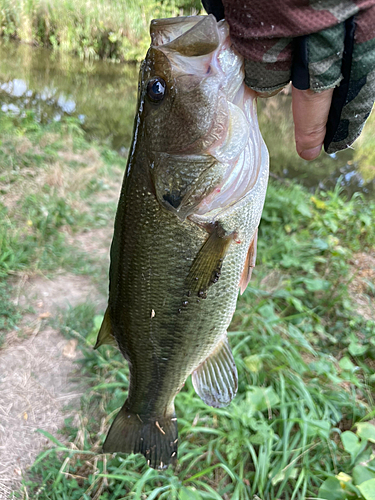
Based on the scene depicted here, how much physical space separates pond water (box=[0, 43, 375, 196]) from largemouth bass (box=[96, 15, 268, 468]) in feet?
18.1

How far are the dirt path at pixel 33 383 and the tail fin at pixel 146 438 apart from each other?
2.72ft

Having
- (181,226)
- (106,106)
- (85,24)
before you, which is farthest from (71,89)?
(181,226)

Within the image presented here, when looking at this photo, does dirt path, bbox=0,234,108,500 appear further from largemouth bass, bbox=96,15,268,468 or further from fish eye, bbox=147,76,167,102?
fish eye, bbox=147,76,167,102

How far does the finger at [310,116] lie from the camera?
3.36ft

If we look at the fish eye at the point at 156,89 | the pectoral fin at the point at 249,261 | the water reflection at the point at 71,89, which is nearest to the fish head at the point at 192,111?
the fish eye at the point at 156,89

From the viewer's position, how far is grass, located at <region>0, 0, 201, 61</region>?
10.4 m

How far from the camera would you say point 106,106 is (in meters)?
8.45

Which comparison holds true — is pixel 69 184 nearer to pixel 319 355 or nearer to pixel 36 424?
pixel 36 424

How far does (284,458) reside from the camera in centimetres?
210

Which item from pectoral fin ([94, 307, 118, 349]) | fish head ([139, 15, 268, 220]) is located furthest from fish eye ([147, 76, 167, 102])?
pectoral fin ([94, 307, 118, 349])

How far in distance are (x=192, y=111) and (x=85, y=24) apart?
38.5ft

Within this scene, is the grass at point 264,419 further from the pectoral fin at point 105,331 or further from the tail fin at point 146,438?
the pectoral fin at point 105,331

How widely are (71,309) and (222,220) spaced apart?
2.00m

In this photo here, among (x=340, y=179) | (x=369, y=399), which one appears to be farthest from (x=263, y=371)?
(x=340, y=179)
